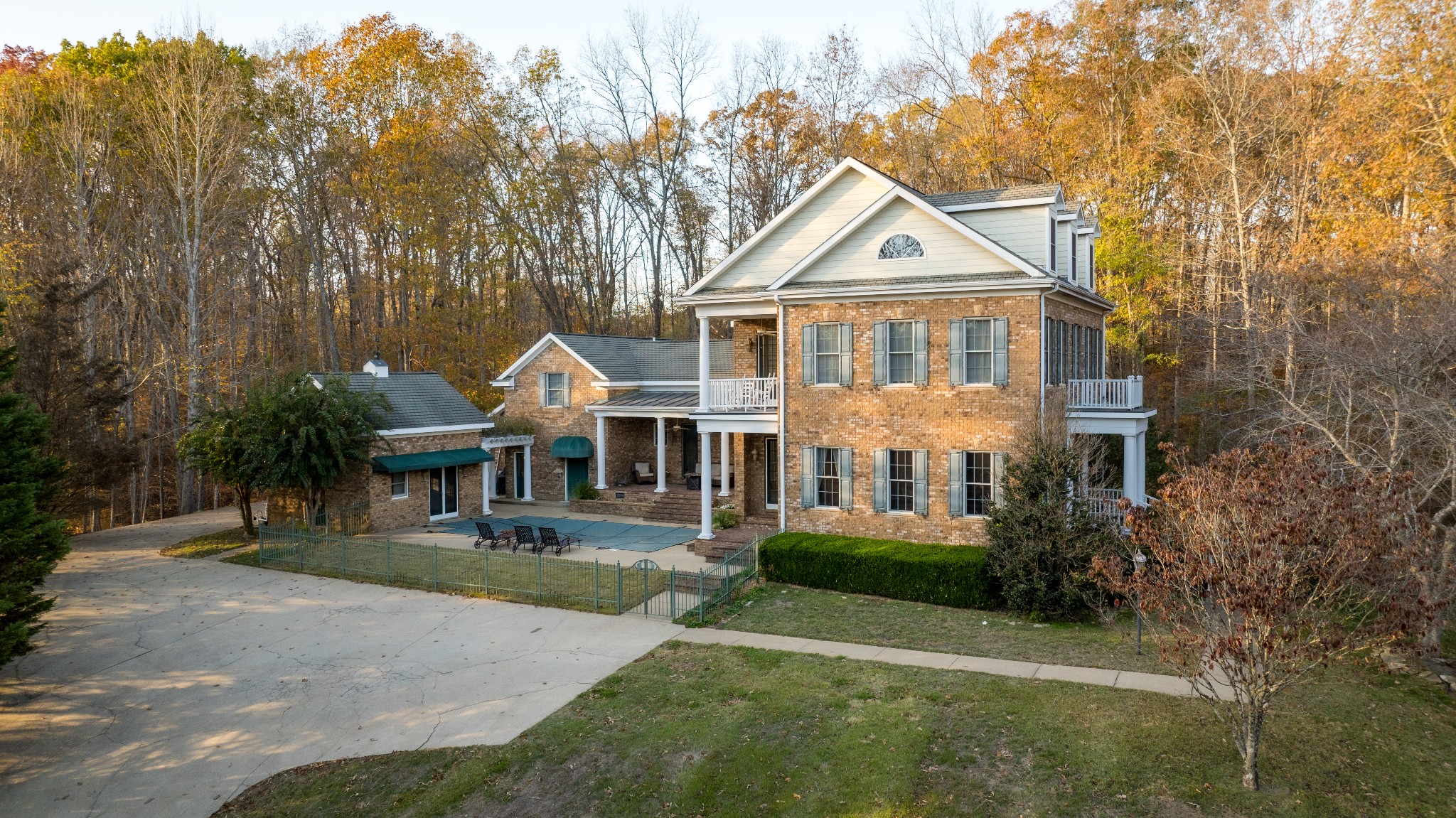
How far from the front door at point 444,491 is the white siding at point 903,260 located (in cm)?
1414

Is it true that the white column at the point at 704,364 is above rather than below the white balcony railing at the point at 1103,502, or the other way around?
above

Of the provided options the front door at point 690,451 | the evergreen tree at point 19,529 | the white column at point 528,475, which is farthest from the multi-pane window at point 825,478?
A: the evergreen tree at point 19,529

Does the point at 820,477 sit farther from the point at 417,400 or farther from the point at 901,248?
the point at 417,400

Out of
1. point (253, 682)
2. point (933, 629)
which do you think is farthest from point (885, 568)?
point (253, 682)

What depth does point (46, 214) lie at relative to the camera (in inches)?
1164

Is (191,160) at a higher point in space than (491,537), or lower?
higher

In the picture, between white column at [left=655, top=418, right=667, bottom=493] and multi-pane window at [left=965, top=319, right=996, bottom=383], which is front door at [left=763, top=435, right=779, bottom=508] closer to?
white column at [left=655, top=418, right=667, bottom=493]

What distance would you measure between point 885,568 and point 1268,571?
30.6 ft

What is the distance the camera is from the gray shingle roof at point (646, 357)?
30.0 m

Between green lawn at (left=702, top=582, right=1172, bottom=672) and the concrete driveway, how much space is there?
2.10 metres

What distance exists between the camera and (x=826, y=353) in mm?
19953

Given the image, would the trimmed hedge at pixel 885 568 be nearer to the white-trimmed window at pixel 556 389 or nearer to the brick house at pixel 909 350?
the brick house at pixel 909 350

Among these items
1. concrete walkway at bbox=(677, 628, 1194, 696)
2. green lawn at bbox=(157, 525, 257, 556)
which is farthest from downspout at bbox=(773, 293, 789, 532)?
green lawn at bbox=(157, 525, 257, 556)

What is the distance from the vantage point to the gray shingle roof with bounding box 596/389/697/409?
2730cm
